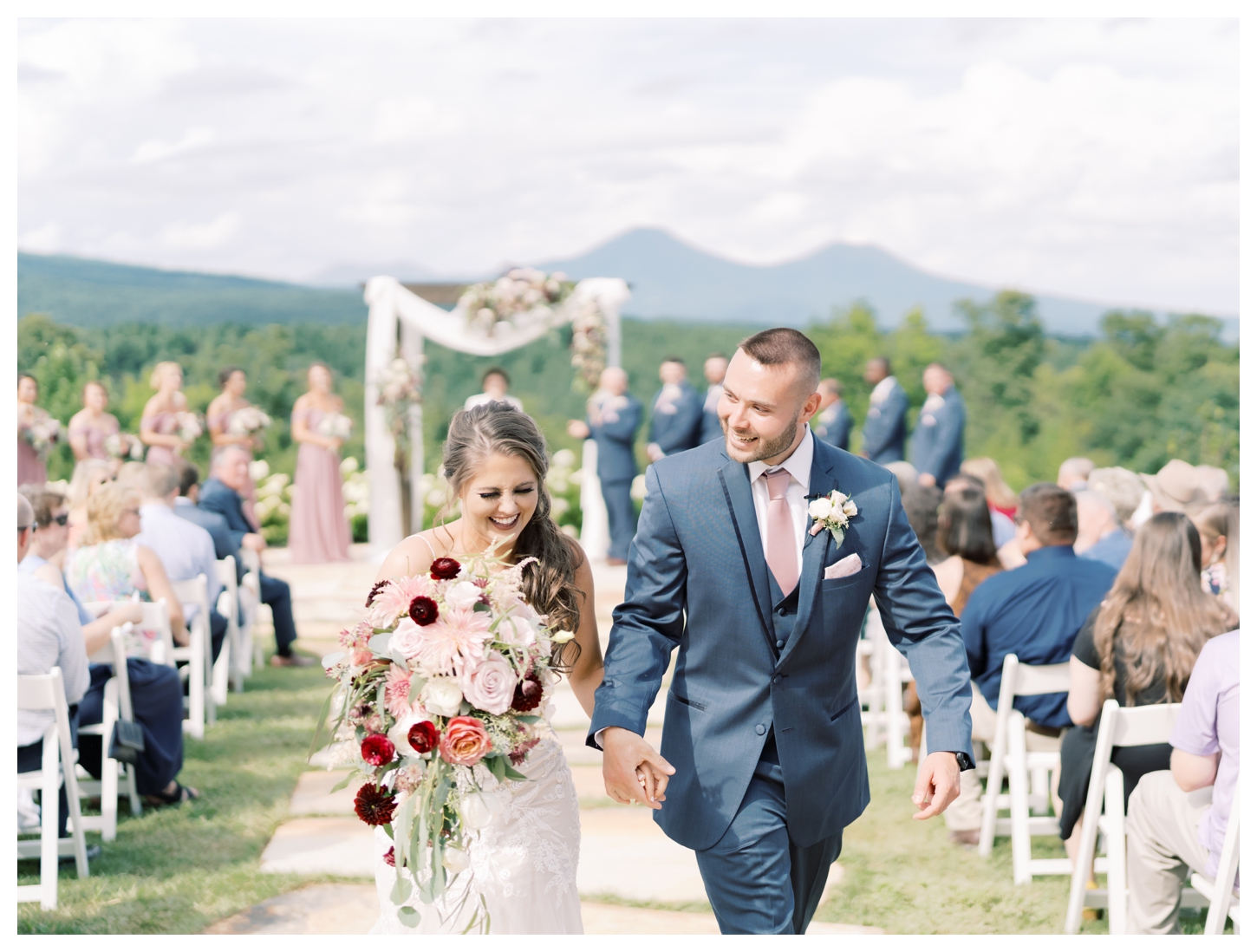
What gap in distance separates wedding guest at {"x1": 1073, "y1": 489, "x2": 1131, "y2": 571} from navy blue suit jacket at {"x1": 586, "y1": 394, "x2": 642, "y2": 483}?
6018mm

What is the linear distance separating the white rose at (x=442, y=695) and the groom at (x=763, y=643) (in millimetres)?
384

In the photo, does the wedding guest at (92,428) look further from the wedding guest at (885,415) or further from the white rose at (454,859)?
the white rose at (454,859)

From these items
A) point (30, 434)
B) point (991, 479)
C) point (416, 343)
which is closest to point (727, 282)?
point (416, 343)

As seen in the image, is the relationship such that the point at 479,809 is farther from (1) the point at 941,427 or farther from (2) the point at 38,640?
(1) the point at 941,427

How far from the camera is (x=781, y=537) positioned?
9.12 ft

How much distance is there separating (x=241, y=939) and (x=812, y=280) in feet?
92.9

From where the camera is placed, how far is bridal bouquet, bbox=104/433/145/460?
37.3ft

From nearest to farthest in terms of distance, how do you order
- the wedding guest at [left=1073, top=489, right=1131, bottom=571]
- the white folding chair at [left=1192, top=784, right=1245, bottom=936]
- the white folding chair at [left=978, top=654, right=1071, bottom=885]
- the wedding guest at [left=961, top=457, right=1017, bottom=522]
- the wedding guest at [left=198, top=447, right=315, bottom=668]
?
the white folding chair at [left=1192, top=784, right=1245, bottom=936]
the white folding chair at [left=978, top=654, right=1071, bottom=885]
the wedding guest at [left=1073, top=489, right=1131, bottom=571]
the wedding guest at [left=961, top=457, right=1017, bottom=522]
the wedding guest at [left=198, top=447, right=315, bottom=668]

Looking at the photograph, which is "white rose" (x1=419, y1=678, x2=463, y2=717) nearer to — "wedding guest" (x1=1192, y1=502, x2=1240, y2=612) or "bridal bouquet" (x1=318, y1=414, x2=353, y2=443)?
"wedding guest" (x1=1192, y1=502, x2=1240, y2=612)

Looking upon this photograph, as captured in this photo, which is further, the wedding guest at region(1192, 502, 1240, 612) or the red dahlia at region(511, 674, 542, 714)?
the wedding guest at region(1192, 502, 1240, 612)

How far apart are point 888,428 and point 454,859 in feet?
33.7

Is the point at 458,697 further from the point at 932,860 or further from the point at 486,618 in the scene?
the point at 932,860

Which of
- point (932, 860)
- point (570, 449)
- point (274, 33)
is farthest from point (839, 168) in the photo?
point (932, 860)

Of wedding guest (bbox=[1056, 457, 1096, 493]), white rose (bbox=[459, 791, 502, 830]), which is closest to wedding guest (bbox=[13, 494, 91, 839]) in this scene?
white rose (bbox=[459, 791, 502, 830])
